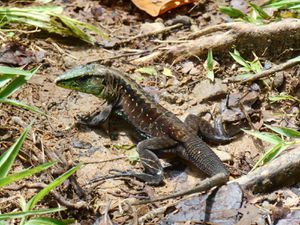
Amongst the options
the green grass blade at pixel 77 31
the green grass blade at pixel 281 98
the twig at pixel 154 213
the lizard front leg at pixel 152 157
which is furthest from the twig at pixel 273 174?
the green grass blade at pixel 77 31

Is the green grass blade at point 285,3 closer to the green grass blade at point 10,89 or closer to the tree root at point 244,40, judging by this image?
the tree root at point 244,40

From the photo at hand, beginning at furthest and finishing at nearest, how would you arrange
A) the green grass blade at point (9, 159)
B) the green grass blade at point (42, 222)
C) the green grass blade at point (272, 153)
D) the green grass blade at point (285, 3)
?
the green grass blade at point (285, 3) < the green grass blade at point (272, 153) < the green grass blade at point (9, 159) < the green grass blade at point (42, 222)

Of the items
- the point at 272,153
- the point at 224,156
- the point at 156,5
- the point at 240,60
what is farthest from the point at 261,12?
the point at 272,153

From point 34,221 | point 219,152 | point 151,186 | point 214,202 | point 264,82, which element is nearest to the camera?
point 34,221

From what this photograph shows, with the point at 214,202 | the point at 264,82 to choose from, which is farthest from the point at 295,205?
the point at 264,82

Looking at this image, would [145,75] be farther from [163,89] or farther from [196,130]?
[196,130]
